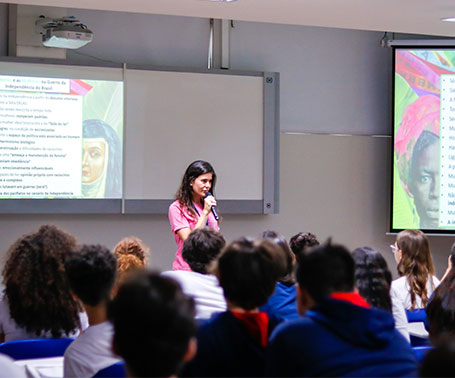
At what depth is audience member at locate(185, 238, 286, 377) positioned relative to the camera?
1.89 metres

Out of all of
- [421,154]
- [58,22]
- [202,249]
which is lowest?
[202,249]

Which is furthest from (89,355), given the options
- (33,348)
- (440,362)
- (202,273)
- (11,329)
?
(440,362)

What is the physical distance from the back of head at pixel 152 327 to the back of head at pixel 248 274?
0.64 m

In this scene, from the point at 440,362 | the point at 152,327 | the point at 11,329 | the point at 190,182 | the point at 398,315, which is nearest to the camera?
the point at 440,362

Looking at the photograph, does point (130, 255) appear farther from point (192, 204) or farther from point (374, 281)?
point (374, 281)

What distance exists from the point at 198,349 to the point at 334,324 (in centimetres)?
38

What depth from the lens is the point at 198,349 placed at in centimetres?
189

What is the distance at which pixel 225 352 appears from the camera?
1.89m

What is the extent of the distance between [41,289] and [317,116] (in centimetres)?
427

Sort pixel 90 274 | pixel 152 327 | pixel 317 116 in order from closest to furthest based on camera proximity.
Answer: pixel 152 327 < pixel 90 274 < pixel 317 116

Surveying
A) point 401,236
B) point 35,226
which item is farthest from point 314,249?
point 35,226

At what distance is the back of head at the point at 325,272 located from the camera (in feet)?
6.31

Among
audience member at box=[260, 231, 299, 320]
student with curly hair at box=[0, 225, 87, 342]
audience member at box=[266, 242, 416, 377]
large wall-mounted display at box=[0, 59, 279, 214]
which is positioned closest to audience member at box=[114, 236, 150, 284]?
student with curly hair at box=[0, 225, 87, 342]

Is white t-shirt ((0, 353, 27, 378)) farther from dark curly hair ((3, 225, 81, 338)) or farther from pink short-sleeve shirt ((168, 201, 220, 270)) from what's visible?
pink short-sleeve shirt ((168, 201, 220, 270))
